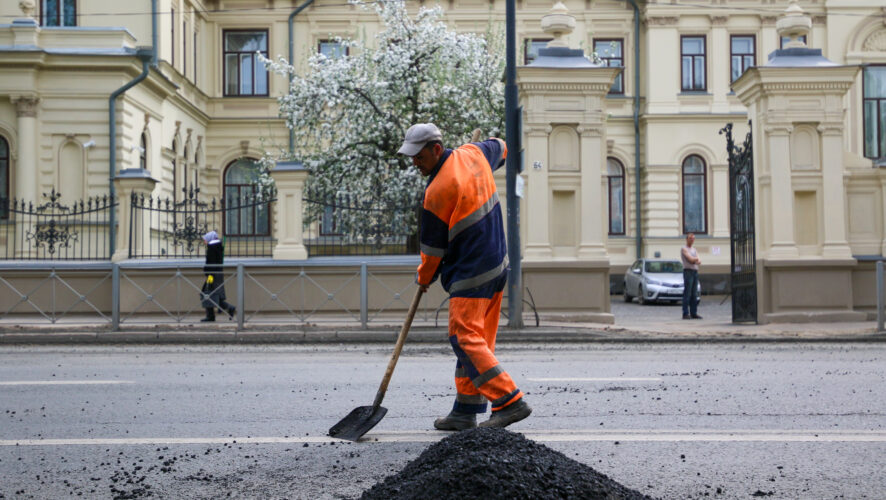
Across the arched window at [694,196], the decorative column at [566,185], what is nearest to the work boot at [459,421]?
the decorative column at [566,185]

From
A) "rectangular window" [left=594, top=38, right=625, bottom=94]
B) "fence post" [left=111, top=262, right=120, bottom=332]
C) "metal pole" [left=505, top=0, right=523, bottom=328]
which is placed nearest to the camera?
"metal pole" [left=505, top=0, right=523, bottom=328]

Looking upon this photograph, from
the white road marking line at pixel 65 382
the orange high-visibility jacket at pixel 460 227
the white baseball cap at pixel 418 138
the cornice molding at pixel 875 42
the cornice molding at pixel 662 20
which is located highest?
the cornice molding at pixel 662 20

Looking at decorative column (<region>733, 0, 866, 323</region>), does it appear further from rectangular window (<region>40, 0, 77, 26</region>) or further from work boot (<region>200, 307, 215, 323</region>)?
rectangular window (<region>40, 0, 77, 26</region>)

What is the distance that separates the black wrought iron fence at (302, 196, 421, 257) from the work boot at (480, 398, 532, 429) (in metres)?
11.8

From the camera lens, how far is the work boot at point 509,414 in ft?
18.6

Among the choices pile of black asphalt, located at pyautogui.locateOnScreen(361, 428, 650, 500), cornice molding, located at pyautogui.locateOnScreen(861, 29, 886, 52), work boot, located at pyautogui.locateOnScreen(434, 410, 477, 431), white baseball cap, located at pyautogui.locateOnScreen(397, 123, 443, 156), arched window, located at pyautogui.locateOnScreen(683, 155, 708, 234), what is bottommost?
work boot, located at pyautogui.locateOnScreen(434, 410, 477, 431)

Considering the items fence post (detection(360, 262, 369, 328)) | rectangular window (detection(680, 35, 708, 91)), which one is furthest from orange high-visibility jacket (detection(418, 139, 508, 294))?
rectangular window (detection(680, 35, 708, 91))

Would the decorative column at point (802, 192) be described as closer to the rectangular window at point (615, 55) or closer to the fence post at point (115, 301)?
the fence post at point (115, 301)

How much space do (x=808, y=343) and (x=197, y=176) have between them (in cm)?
2349

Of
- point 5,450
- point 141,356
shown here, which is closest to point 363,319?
point 141,356

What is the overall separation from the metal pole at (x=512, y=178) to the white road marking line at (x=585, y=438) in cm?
877

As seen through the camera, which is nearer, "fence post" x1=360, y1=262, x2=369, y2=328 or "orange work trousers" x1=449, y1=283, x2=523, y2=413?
"orange work trousers" x1=449, y1=283, x2=523, y2=413

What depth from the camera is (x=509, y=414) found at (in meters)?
5.71

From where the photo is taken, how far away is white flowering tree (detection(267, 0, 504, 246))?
79.2 feet
